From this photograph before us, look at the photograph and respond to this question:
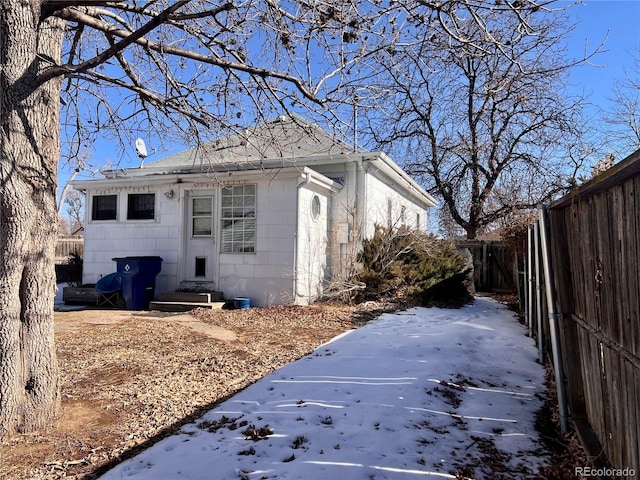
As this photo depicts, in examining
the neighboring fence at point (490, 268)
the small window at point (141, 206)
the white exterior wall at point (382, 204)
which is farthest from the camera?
the neighboring fence at point (490, 268)

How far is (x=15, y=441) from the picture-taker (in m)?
3.04

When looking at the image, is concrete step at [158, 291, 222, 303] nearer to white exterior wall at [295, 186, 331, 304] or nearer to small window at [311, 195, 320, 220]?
white exterior wall at [295, 186, 331, 304]

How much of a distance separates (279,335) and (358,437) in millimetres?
3751

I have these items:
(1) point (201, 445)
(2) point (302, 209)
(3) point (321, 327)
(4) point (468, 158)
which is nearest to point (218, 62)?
(1) point (201, 445)

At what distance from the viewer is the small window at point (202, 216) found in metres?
10.2

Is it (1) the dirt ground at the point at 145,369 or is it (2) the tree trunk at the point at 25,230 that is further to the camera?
(2) the tree trunk at the point at 25,230

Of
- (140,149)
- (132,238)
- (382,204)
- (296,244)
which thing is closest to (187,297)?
(132,238)

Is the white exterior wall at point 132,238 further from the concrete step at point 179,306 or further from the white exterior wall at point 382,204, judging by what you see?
the white exterior wall at point 382,204

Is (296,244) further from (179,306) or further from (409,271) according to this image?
(179,306)

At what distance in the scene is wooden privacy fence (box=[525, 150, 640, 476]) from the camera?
6.16ft

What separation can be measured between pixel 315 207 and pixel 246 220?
167 centimetres

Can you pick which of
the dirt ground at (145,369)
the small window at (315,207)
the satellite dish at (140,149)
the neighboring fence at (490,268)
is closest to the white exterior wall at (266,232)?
the small window at (315,207)

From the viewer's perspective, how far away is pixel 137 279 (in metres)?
9.55

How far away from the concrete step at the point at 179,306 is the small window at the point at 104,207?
124 inches
